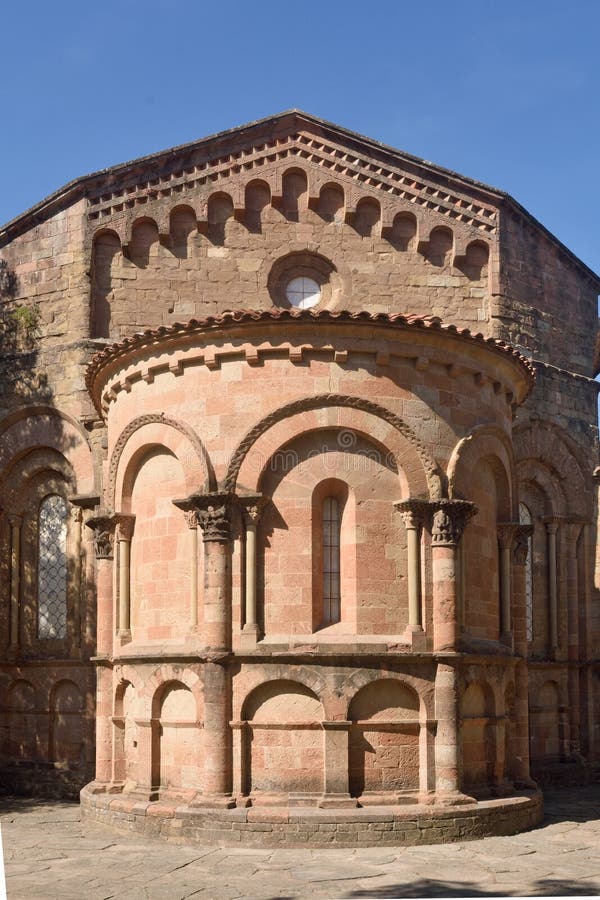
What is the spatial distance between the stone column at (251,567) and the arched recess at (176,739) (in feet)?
4.09

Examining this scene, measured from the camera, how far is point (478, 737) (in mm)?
15297

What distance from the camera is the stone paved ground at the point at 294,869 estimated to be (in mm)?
11281

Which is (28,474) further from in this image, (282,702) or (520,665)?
(520,665)

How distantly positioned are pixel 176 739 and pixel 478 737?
4.22 meters

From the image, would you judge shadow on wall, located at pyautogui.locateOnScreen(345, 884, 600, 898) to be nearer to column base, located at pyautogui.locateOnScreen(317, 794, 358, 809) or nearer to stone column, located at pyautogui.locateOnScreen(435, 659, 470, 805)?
column base, located at pyautogui.locateOnScreen(317, 794, 358, 809)

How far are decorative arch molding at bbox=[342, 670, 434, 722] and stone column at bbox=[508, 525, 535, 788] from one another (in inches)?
106

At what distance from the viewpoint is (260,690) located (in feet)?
46.9

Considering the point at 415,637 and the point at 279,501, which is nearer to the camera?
the point at 415,637

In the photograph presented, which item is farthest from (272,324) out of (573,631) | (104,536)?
(573,631)

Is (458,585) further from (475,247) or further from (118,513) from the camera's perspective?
(475,247)

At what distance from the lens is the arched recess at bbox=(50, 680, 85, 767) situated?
778 inches

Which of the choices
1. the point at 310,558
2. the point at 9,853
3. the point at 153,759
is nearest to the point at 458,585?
the point at 310,558

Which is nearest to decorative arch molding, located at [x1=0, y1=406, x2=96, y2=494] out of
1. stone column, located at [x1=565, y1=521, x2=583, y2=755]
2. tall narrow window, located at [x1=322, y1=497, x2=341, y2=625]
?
tall narrow window, located at [x1=322, y1=497, x2=341, y2=625]

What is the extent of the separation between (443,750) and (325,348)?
18.4 feet
